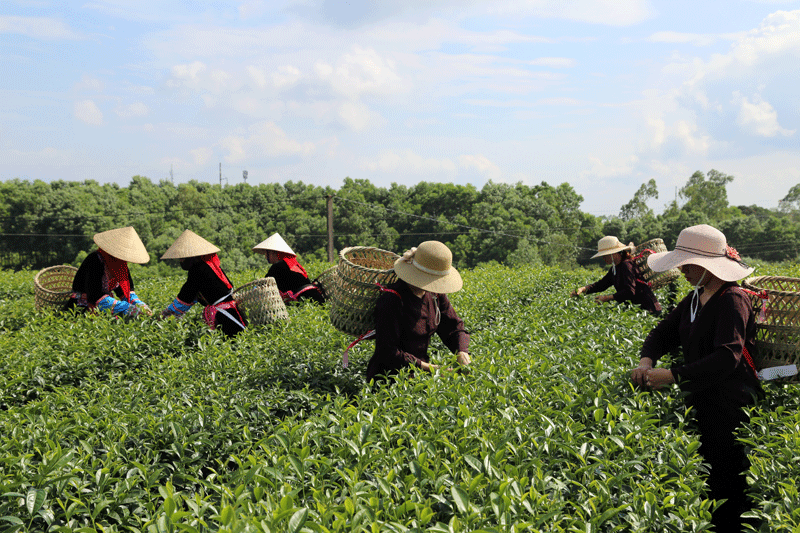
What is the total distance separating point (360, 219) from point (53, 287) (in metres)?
50.8

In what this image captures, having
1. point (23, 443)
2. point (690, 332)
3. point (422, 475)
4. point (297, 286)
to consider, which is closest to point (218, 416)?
point (23, 443)

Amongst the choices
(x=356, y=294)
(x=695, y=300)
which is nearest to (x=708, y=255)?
(x=695, y=300)

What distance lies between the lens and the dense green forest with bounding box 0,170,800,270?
156 feet

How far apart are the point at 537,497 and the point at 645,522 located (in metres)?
0.37

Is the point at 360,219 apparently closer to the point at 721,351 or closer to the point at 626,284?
the point at 626,284

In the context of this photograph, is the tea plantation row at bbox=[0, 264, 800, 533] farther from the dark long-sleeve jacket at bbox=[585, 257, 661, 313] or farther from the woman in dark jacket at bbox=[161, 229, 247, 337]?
the dark long-sleeve jacket at bbox=[585, 257, 661, 313]

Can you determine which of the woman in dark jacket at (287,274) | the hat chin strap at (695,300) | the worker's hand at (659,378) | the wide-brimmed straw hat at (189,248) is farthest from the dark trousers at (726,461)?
the woman in dark jacket at (287,274)

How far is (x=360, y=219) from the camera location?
58.0 meters

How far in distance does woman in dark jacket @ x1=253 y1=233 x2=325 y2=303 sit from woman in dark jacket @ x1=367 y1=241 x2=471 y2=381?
3.79m

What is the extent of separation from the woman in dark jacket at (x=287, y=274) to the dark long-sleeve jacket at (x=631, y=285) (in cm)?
370

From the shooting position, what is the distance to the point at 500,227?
59.4 metres

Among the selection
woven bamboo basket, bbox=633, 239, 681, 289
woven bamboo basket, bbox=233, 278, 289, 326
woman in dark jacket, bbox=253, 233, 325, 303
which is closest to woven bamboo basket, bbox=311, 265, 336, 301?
woman in dark jacket, bbox=253, 233, 325, 303

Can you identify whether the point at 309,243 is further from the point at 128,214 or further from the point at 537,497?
the point at 537,497

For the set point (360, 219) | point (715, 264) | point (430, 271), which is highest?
point (715, 264)
